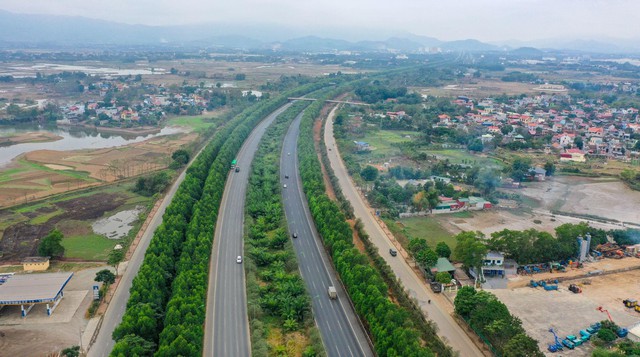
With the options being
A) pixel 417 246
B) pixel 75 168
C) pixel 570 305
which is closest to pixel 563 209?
pixel 570 305

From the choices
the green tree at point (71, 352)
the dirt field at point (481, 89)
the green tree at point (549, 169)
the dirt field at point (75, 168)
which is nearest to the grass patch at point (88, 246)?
the green tree at point (71, 352)

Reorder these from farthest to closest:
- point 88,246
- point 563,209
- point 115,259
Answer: point 563,209, point 88,246, point 115,259

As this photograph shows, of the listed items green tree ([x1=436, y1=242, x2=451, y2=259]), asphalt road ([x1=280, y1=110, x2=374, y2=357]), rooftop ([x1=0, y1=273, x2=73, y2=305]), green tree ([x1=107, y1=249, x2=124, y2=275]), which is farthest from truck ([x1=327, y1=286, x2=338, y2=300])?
rooftop ([x1=0, y1=273, x2=73, y2=305])

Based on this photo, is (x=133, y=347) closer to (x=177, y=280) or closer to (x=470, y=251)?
(x=177, y=280)

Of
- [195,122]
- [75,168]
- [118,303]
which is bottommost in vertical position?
[118,303]

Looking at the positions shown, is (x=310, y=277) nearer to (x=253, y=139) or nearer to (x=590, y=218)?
(x=590, y=218)

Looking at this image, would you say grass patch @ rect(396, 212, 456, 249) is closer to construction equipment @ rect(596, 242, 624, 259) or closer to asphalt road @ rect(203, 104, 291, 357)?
construction equipment @ rect(596, 242, 624, 259)
